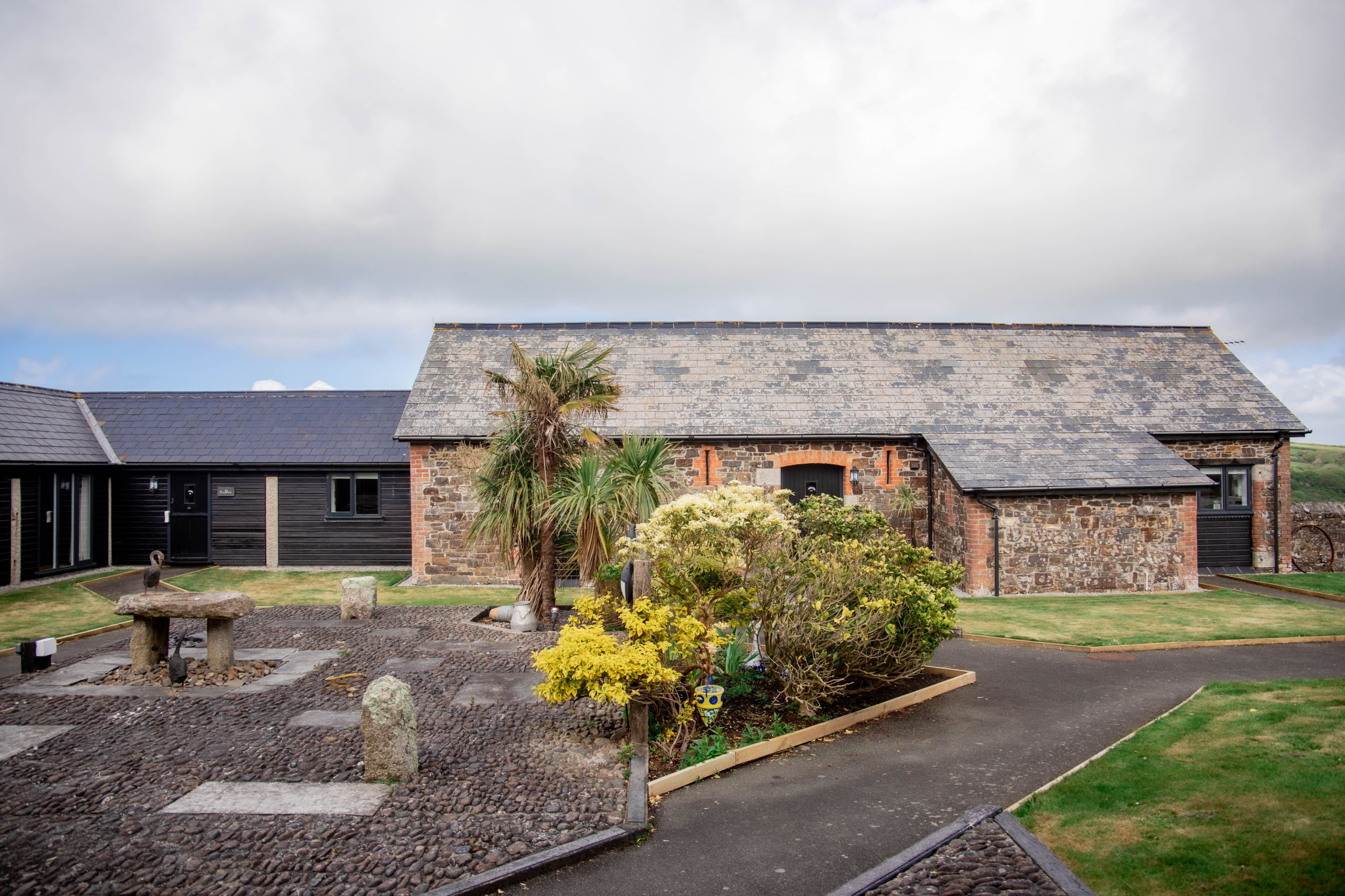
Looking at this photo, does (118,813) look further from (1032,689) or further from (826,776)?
(1032,689)

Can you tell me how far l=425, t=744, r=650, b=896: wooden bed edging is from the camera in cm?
434

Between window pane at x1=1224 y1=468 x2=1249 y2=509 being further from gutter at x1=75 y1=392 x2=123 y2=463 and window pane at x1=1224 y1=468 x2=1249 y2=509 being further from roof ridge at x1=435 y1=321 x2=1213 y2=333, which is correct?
gutter at x1=75 y1=392 x2=123 y2=463

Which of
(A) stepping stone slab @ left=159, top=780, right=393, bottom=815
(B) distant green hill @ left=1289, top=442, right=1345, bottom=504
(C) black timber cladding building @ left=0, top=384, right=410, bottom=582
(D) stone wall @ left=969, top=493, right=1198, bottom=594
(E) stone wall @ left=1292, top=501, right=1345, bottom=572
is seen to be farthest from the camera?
(B) distant green hill @ left=1289, top=442, right=1345, bottom=504

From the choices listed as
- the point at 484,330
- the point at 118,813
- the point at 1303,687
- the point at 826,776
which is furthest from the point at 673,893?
the point at 484,330

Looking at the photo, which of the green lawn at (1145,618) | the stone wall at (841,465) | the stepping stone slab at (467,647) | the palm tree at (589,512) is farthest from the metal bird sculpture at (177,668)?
the green lawn at (1145,618)

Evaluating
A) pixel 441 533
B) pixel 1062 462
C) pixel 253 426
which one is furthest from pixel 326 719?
pixel 253 426

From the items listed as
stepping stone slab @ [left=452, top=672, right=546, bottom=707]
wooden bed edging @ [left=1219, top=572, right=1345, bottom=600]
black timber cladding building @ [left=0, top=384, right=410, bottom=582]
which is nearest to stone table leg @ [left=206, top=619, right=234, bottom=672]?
stepping stone slab @ [left=452, top=672, right=546, bottom=707]

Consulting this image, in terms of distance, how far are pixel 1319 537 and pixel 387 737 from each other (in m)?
20.3

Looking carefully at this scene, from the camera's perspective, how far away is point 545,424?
1115 cm

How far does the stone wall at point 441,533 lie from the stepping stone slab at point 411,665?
621cm

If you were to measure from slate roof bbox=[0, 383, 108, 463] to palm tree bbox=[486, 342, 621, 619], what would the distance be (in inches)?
409

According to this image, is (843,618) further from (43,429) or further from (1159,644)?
(43,429)

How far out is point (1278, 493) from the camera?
16.5 meters

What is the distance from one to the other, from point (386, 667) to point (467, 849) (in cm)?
463
